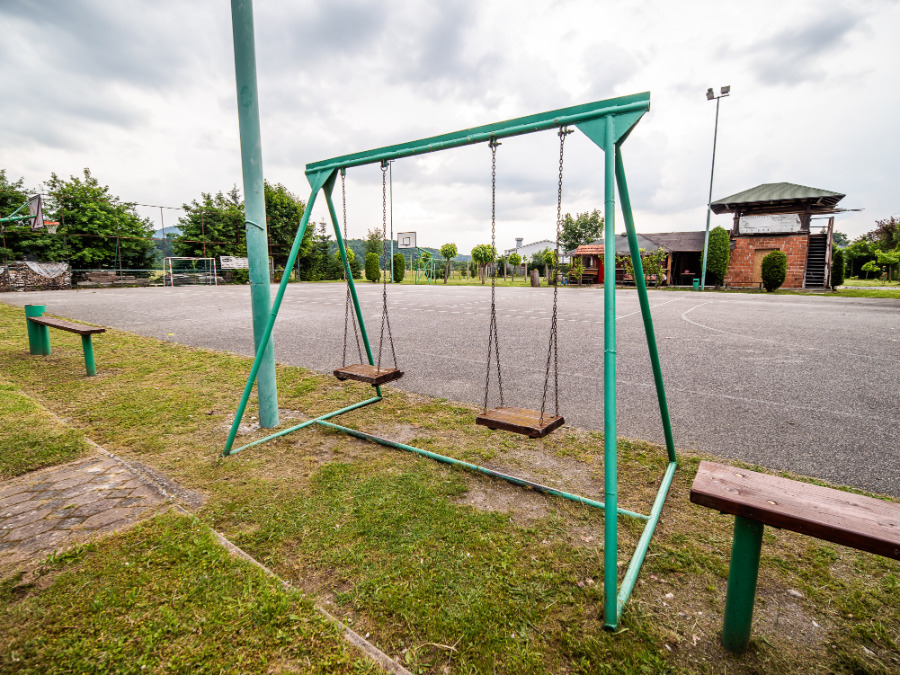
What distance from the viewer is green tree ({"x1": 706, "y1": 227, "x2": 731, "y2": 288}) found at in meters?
26.2

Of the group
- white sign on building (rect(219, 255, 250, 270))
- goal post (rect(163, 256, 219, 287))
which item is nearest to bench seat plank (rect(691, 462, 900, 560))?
goal post (rect(163, 256, 219, 287))

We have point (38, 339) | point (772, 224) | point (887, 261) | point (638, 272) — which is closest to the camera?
point (638, 272)

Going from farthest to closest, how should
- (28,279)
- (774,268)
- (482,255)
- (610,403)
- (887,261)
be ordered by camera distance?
(482,255), (887,261), (28,279), (774,268), (610,403)

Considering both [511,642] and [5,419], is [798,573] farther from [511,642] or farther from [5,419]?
[5,419]

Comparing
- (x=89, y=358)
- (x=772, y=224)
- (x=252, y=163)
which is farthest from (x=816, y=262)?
(x=89, y=358)

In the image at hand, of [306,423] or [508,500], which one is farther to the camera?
[306,423]

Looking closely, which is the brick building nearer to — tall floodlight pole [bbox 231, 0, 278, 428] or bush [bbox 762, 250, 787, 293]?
bush [bbox 762, 250, 787, 293]

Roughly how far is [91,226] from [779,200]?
140 feet

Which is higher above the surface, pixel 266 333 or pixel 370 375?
pixel 266 333

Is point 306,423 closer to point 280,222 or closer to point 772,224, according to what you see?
point 772,224

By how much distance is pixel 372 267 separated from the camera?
121 feet

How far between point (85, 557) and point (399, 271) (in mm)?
35987

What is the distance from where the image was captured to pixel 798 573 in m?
2.02

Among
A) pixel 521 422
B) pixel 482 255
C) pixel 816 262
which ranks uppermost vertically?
pixel 482 255
